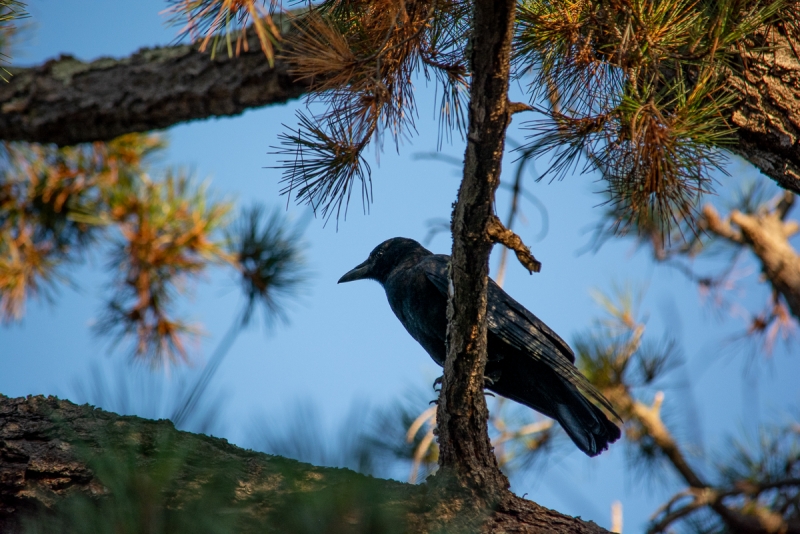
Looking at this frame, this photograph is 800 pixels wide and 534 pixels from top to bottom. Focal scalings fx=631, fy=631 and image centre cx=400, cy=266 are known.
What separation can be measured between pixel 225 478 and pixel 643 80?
2.06m

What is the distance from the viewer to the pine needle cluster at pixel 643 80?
7.43 ft

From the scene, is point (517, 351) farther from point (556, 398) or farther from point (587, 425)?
point (587, 425)

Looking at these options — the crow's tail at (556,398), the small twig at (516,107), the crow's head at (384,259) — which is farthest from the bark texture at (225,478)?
the crow's head at (384,259)

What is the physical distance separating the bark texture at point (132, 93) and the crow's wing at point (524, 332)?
1.61 m

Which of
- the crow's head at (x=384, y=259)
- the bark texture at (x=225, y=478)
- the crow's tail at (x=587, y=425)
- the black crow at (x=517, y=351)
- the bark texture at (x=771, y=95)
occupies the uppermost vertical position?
the crow's head at (x=384, y=259)

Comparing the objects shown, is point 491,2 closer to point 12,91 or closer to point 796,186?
point 796,186

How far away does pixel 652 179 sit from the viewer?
234 cm

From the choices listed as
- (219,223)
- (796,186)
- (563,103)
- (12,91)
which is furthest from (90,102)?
(796,186)

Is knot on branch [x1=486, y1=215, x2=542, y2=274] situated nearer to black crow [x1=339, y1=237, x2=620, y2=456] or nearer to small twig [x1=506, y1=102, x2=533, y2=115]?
small twig [x1=506, y1=102, x2=533, y2=115]

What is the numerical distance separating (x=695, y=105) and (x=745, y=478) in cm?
287

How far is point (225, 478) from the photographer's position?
1852 millimetres

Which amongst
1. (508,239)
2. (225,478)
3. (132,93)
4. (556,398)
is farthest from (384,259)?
(225,478)

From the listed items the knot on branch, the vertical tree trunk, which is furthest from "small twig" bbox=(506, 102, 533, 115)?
the knot on branch

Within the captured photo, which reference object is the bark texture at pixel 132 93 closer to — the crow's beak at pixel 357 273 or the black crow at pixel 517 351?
the crow's beak at pixel 357 273
